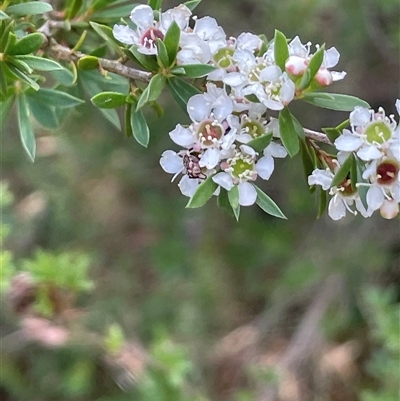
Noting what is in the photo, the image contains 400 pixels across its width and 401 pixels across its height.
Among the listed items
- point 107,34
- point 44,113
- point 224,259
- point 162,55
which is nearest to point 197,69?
point 162,55

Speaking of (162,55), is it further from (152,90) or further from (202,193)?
(202,193)

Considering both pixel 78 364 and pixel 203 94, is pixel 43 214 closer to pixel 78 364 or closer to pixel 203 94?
pixel 78 364

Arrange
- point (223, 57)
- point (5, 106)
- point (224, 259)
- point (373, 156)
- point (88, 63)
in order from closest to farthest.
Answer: point (373, 156), point (223, 57), point (88, 63), point (5, 106), point (224, 259)

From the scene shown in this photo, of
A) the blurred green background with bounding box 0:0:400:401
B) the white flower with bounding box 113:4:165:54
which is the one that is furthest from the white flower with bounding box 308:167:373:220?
the blurred green background with bounding box 0:0:400:401

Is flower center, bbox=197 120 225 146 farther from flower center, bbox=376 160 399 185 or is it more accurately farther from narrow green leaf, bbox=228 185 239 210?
flower center, bbox=376 160 399 185

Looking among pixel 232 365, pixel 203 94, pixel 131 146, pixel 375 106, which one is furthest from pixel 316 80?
pixel 232 365
